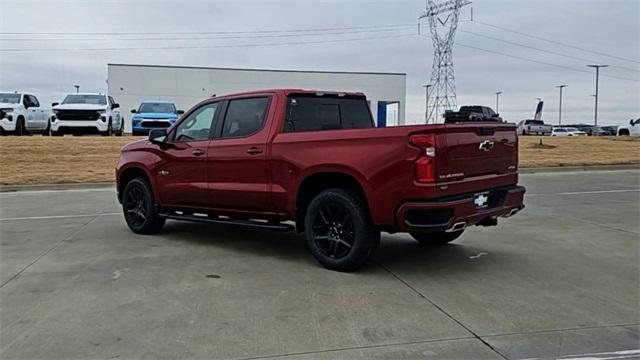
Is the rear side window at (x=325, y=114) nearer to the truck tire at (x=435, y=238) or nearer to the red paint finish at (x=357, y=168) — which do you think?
the red paint finish at (x=357, y=168)

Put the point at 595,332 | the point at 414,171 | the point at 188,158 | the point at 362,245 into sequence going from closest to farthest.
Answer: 1. the point at 595,332
2. the point at 414,171
3. the point at 362,245
4. the point at 188,158

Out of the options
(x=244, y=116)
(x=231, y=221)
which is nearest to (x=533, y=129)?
(x=244, y=116)

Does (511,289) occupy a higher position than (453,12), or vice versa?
(453,12)

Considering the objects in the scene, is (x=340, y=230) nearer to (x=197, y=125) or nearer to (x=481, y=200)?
(x=481, y=200)

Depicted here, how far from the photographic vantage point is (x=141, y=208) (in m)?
8.60

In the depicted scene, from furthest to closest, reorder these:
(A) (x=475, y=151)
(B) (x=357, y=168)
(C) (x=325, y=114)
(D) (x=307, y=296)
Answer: (C) (x=325, y=114), (A) (x=475, y=151), (B) (x=357, y=168), (D) (x=307, y=296)

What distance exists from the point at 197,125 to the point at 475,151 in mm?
3769

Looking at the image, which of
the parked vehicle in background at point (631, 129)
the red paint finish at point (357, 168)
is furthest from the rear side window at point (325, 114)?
the parked vehicle in background at point (631, 129)

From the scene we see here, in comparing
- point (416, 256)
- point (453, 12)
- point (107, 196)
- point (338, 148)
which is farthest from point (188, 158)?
point (453, 12)

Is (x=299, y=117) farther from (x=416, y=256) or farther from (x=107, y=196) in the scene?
(x=107, y=196)

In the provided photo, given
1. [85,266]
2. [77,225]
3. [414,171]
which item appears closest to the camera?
[414,171]

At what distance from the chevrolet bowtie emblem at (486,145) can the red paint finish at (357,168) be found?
1cm

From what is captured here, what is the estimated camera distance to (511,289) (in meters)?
5.67

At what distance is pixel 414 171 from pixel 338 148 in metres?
0.89
